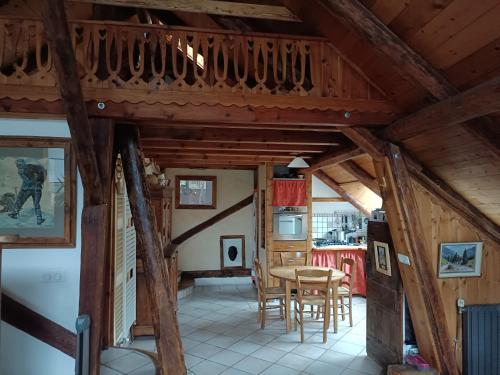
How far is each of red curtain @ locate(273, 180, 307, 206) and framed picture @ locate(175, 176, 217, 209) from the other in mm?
1753


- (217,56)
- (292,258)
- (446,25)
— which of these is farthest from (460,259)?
(217,56)

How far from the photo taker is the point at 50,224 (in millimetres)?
3105

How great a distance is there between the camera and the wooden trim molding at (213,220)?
24.3 ft

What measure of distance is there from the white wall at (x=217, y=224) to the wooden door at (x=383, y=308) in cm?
364

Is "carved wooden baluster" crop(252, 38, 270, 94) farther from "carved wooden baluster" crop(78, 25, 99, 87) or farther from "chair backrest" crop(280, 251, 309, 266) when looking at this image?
"chair backrest" crop(280, 251, 309, 266)

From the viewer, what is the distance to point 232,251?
7.60m

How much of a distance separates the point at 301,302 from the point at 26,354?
3.03 meters

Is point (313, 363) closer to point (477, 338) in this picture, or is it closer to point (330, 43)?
point (477, 338)

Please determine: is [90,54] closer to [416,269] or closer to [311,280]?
[416,269]

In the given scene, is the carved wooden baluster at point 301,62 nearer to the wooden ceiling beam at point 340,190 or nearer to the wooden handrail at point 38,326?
the wooden handrail at point 38,326

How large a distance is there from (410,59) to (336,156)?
251 centimetres

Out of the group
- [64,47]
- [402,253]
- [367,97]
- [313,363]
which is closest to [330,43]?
[367,97]

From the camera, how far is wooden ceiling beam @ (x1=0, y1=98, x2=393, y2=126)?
2.82m

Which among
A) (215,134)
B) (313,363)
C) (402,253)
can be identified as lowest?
(313,363)
